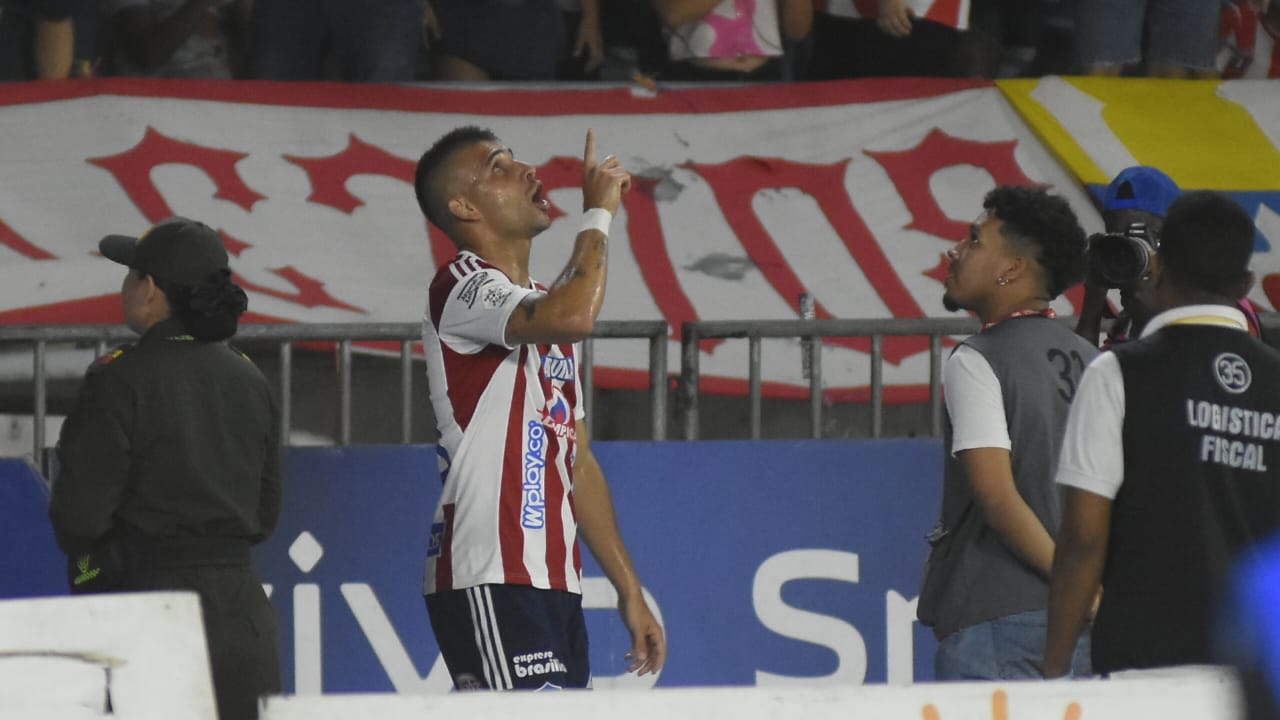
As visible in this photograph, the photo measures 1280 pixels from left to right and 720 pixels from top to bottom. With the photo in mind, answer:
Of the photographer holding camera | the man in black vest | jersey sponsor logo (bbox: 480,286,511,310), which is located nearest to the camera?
the man in black vest

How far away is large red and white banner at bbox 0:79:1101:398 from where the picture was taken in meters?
7.41

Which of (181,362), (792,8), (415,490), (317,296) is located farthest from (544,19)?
(181,362)

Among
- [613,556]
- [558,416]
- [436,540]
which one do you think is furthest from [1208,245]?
[436,540]

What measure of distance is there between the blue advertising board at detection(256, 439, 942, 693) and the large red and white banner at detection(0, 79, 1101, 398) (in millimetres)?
947

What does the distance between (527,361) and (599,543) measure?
544 millimetres

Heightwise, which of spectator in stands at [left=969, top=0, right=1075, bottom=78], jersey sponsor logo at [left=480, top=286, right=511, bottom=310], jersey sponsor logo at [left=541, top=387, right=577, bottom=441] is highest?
spectator in stands at [left=969, top=0, right=1075, bottom=78]

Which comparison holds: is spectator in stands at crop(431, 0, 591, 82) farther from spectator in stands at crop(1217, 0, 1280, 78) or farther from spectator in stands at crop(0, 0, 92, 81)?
spectator in stands at crop(1217, 0, 1280, 78)

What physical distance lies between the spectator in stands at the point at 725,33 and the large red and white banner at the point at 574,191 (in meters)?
0.33

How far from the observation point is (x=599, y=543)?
469 cm

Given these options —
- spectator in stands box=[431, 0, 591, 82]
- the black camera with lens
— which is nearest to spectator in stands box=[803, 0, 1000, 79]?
spectator in stands box=[431, 0, 591, 82]

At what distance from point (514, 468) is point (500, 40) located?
4457mm

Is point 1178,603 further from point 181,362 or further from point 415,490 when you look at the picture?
point 415,490

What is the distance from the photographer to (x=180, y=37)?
27.3 feet

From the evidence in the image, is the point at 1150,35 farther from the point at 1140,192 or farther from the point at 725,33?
the point at 1140,192
